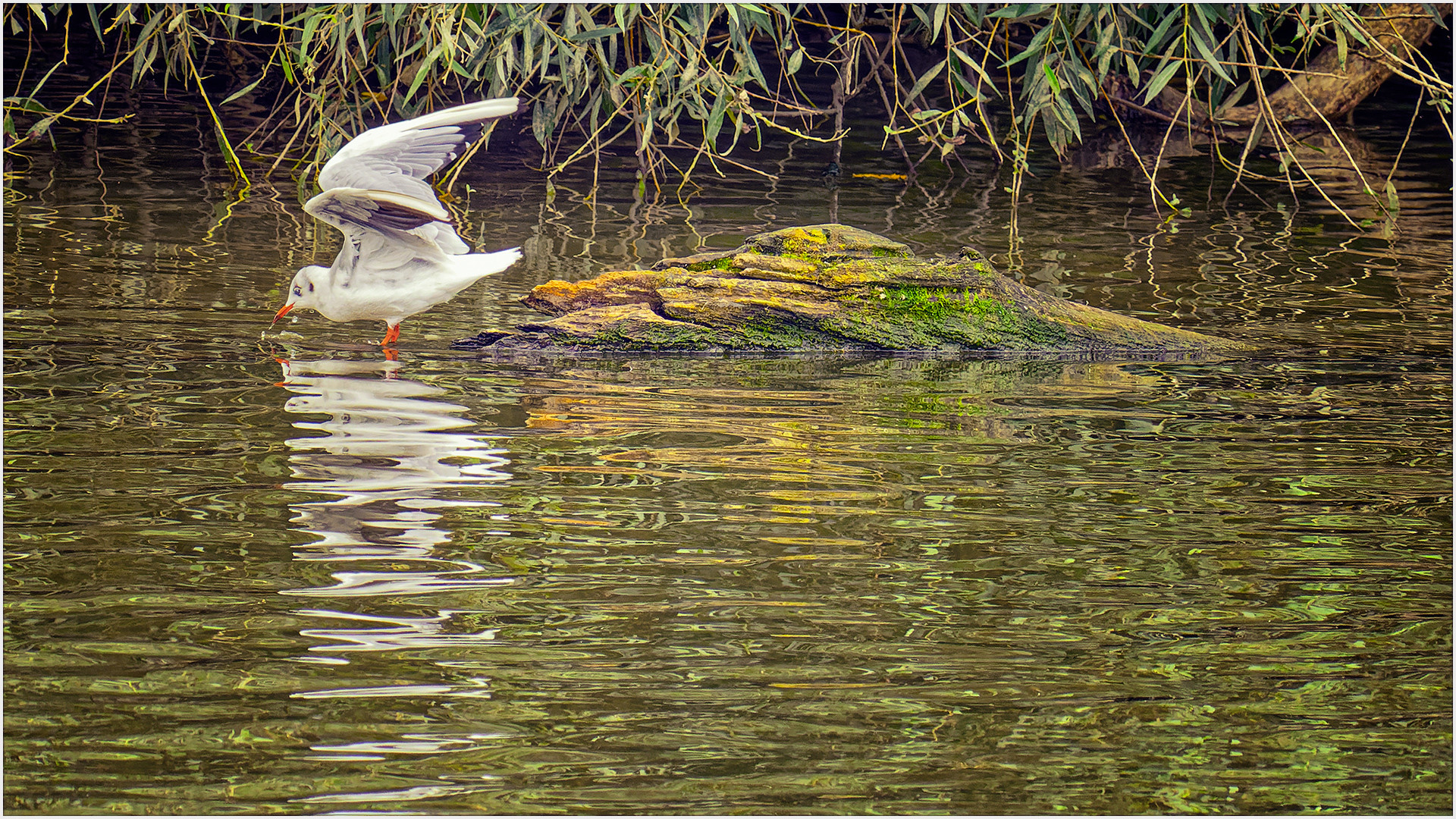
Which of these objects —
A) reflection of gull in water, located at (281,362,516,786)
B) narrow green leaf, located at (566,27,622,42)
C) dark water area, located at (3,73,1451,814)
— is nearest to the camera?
dark water area, located at (3,73,1451,814)

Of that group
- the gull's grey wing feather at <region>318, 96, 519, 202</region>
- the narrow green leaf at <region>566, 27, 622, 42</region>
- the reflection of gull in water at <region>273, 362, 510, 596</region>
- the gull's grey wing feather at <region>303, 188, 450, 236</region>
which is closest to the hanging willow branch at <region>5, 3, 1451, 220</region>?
the narrow green leaf at <region>566, 27, 622, 42</region>

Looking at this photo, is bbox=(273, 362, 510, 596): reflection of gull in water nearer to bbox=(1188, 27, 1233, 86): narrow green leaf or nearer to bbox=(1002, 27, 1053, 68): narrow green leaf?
bbox=(1002, 27, 1053, 68): narrow green leaf

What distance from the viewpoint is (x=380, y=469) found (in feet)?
14.6

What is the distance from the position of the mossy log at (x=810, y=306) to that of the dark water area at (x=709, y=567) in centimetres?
12

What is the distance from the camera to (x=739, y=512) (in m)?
4.19

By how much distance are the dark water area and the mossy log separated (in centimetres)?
12

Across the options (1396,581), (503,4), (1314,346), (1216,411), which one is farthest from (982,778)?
(503,4)

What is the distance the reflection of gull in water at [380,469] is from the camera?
3747mm

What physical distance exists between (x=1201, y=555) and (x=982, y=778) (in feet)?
4.47

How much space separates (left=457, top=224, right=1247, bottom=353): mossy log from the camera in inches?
232

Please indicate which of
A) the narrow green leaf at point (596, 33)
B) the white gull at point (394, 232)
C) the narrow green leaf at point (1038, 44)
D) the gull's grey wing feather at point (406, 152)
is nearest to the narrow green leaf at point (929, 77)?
the narrow green leaf at point (1038, 44)

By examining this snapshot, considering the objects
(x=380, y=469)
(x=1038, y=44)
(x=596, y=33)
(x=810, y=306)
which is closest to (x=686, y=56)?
(x=596, y=33)

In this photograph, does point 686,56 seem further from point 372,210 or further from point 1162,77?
point 372,210

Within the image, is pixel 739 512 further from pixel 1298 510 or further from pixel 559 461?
pixel 1298 510
